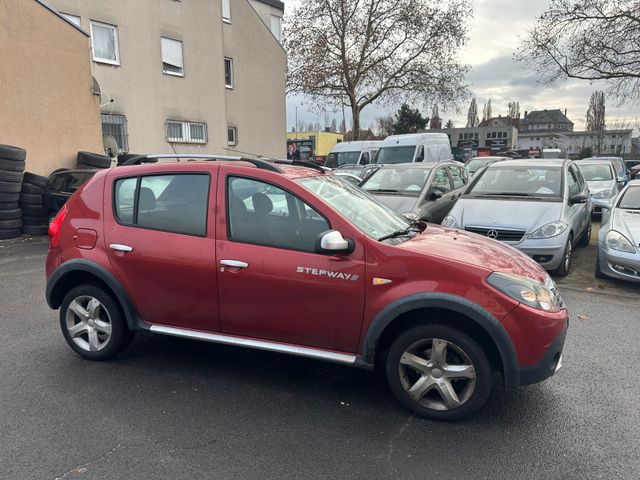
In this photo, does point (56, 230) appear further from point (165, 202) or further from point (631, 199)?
point (631, 199)

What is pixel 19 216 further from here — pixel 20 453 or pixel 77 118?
pixel 20 453

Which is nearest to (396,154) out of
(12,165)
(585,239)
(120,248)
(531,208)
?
Answer: (585,239)

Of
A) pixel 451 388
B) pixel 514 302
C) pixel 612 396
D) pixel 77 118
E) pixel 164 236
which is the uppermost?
pixel 77 118

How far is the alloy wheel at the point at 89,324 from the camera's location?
400 centimetres


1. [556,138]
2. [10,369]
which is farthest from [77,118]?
[556,138]

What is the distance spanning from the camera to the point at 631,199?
7.46m

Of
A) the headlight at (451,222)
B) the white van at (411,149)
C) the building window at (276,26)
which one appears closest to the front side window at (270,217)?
the headlight at (451,222)

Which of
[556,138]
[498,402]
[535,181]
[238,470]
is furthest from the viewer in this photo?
[556,138]

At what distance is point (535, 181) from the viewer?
772 centimetres

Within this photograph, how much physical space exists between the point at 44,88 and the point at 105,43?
524 cm

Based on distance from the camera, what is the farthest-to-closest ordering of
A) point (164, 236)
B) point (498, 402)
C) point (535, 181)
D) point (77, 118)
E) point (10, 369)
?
point (77, 118) < point (535, 181) < point (10, 369) < point (164, 236) < point (498, 402)

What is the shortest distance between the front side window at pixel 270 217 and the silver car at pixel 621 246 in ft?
16.3

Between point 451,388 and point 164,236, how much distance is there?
239 centimetres

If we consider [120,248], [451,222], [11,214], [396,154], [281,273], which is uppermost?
[396,154]
